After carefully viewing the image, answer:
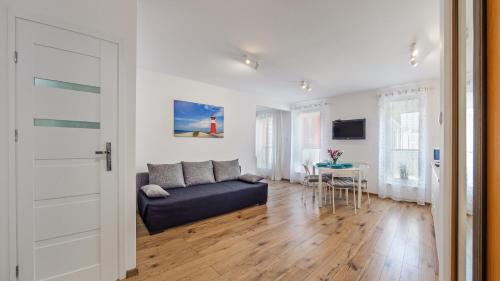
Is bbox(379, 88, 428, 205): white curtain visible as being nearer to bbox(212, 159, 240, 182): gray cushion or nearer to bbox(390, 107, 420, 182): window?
bbox(390, 107, 420, 182): window

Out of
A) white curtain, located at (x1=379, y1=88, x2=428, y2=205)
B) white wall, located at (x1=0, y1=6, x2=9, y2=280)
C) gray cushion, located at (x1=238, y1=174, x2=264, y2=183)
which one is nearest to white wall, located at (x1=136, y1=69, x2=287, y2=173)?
gray cushion, located at (x1=238, y1=174, x2=264, y2=183)

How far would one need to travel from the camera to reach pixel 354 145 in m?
4.83

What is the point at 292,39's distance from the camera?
7.97 feet

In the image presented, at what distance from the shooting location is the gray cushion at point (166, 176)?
3.25 m

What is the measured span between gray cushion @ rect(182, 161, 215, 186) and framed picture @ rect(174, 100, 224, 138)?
638 millimetres

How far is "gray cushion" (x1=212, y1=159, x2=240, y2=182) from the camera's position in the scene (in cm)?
408

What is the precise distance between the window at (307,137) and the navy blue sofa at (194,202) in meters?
2.41

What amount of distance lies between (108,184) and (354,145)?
4.93 m

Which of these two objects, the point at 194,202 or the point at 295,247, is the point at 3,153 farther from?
the point at 295,247

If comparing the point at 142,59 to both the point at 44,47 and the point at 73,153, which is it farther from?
the point at 73,153

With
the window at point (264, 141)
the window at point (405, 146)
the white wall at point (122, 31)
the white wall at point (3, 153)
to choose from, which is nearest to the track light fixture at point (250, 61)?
the white wall at point (122, 31)

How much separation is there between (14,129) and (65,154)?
1.02 feet

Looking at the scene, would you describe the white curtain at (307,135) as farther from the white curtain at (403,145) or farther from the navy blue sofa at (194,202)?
the navy blue sofa at (194,202)

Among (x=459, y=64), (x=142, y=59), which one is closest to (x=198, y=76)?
(x=142, y=59)
